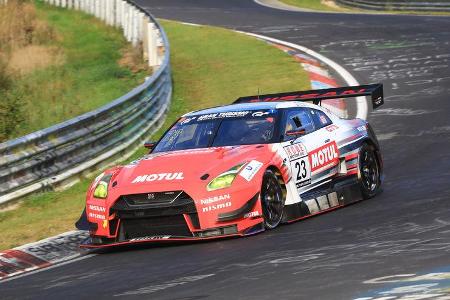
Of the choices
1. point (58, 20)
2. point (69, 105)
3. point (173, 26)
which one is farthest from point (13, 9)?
point (69, 105)

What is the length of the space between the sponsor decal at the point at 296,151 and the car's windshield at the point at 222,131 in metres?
0.22

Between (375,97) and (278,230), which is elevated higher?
(375,97)

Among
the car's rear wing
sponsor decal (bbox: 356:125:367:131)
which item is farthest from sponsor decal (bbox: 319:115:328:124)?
sponsor decal (bbox: 356:125:367:131)

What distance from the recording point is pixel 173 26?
3109 centimetres

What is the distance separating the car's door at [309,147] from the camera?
435 inches

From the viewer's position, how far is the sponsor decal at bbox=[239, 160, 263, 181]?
10.0 meters

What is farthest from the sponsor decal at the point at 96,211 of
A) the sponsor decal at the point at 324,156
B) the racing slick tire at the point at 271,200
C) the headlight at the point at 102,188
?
the sponsor decal at the point at 324,156

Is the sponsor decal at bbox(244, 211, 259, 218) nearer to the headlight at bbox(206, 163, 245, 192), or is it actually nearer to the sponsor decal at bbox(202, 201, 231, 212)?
the sponsor decal at bbox(202, 201, 231, 212)

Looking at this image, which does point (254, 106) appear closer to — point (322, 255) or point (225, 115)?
point (225, 115)

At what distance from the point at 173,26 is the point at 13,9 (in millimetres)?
4689

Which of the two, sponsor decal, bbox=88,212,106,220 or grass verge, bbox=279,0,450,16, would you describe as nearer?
sponsor decal, bbox=88,212,106,220

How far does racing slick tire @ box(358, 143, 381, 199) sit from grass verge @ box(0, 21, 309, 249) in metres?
3.29

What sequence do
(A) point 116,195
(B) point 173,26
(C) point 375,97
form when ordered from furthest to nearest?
(B) point 173,26 < (C) point 375,97 < (A) point 116,195

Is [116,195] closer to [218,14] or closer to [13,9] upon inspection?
[13,9]
